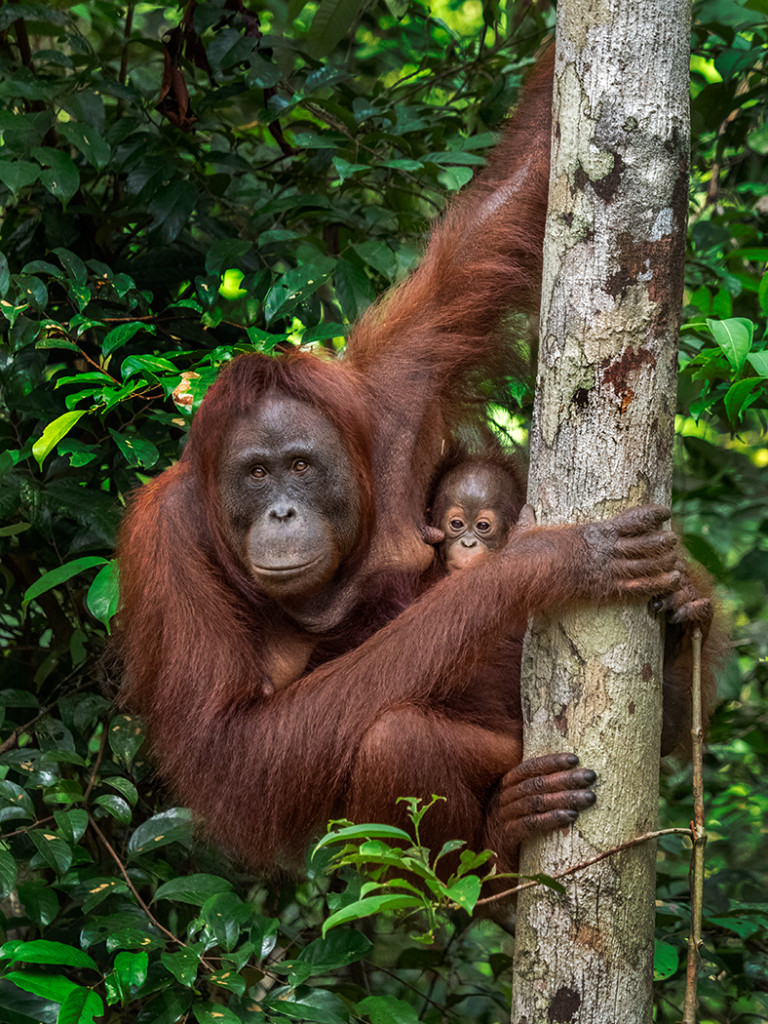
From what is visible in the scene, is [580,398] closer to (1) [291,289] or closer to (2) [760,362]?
(2) [760,362]

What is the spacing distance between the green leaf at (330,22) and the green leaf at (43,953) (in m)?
2.96

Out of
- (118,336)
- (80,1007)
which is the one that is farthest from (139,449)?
(80,1007)

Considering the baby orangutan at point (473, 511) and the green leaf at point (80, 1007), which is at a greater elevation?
the baby orangutan at point (473, 511)

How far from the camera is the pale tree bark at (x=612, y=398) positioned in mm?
1961

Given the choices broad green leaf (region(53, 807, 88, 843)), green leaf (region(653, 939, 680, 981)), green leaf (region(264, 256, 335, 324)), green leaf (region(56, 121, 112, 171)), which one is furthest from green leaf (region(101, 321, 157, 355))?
green leaf (region(653, 939, 680, 981))

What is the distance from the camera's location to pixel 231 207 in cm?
377

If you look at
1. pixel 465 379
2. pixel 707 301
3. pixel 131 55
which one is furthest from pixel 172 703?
pixel 131 55

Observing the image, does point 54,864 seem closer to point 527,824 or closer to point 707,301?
point 527,824

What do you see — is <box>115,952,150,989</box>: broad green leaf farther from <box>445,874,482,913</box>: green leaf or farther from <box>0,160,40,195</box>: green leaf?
<box>0,160,40,195</box>: green leaf

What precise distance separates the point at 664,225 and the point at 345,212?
1636 millimetres

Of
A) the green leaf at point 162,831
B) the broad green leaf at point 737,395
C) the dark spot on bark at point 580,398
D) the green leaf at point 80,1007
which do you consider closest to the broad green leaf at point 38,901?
the green leaf at point 162,831

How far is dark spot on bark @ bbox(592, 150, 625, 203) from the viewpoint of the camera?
2006mm

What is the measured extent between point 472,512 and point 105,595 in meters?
1.18

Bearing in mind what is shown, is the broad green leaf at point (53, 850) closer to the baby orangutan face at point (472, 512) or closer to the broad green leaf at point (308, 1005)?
the broad green leaf at point (308, 1005)
